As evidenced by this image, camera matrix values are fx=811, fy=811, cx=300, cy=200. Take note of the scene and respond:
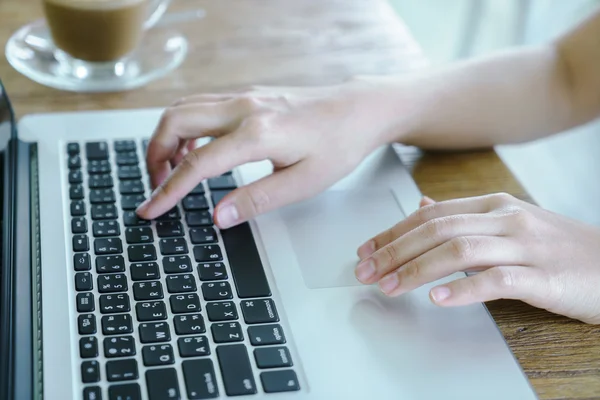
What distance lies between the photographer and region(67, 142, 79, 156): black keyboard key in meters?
0.78

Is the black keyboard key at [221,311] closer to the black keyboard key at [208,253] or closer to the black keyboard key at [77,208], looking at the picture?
the black keyboard key at [208,253]

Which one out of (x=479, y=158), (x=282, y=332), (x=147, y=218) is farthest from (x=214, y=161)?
(x=479, y=158)

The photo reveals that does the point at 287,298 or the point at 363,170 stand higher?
the point at 363,170

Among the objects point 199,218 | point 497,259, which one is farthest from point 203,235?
point 497,259

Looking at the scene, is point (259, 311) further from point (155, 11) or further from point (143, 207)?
point (155, 11)

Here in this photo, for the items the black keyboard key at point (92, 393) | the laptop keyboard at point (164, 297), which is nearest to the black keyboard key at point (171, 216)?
the laptop keyboard at point (164, 297)

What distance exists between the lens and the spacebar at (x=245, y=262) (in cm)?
63

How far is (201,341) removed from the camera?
575mm

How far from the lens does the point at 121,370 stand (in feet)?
1.79

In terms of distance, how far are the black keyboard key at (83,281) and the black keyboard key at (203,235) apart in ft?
0.32

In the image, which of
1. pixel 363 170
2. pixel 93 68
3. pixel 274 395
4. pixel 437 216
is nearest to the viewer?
pixel 274 395

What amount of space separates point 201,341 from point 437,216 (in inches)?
8.7

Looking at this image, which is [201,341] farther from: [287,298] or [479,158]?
[479,158]

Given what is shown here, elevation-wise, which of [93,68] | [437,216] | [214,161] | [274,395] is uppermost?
[93,68]
